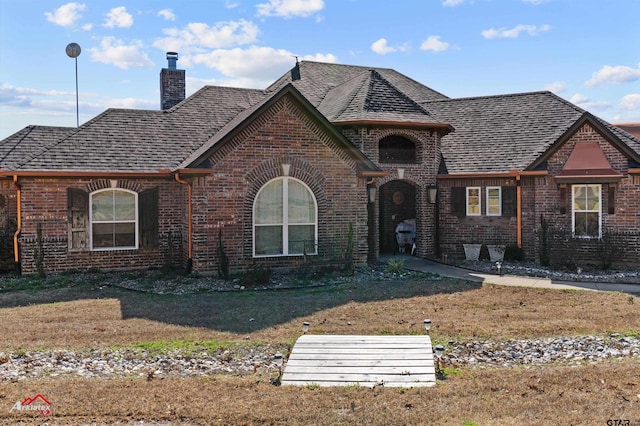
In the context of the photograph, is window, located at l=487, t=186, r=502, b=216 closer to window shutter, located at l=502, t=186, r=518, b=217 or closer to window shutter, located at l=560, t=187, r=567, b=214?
window shutter, located at l=502, t=186, r=518, b=217

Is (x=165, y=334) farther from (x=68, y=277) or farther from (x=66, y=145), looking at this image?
(x=66, y=145)

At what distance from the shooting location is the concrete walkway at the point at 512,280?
1351 centimetres

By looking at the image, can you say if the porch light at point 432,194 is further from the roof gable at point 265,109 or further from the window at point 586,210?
the window at point 586,210

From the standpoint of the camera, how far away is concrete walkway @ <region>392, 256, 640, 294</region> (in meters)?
13.5

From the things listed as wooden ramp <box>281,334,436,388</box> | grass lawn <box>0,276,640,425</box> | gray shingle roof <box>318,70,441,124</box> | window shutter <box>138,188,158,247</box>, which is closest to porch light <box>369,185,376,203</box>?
gray shingle roof <box>318,70,441,124</box>

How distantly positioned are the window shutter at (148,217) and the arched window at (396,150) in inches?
283

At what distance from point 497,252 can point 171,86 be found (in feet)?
45.4

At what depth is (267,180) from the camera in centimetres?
1492

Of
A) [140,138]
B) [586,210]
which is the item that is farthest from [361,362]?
[586,210]

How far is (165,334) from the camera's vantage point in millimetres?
9055

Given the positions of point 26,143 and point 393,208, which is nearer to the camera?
point 26,143

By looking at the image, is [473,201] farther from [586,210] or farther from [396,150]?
[586,210]

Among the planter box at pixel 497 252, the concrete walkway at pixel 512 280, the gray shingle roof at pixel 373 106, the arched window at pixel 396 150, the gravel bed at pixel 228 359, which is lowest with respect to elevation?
the gravel bed at pixel 228 359

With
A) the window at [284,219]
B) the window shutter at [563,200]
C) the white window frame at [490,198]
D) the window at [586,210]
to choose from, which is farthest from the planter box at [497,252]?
the window at [284,219]
